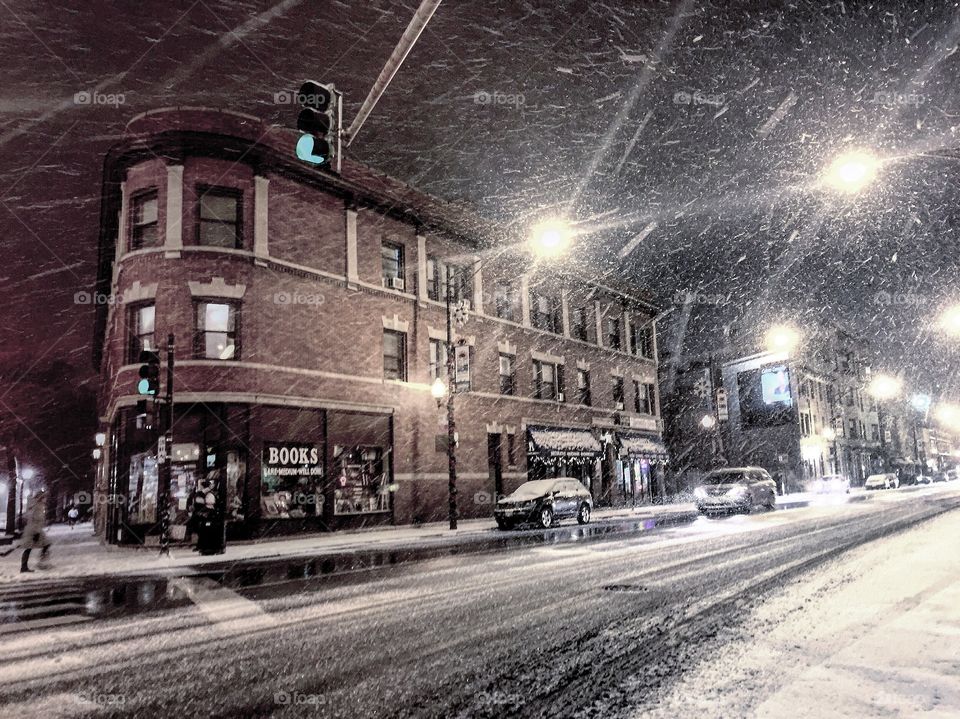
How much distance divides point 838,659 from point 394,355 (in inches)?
810

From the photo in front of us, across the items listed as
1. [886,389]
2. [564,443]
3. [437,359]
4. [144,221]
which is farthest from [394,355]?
[886,389]

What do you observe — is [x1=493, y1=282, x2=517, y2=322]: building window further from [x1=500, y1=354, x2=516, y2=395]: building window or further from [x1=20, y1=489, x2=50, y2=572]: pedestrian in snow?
[x1=20, y1=489, x2=50, y2=572]: pedestrian in snow

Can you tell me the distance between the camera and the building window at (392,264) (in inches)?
975

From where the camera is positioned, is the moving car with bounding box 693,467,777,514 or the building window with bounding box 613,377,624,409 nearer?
the moving car with bounding box 693,467,777,514

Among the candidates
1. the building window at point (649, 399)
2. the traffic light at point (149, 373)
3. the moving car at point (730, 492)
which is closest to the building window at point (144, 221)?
the traffic light at point (149, 373)

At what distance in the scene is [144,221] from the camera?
67.5ft

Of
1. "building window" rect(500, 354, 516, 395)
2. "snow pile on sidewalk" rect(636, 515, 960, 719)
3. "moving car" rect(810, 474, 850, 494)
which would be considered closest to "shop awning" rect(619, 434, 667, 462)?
"building window" rect(500, 354, 516, 395)

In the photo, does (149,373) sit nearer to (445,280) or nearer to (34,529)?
(34,529)

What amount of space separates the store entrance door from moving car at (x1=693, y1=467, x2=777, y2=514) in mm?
8126

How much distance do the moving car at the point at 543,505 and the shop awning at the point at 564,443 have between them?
6097 mm

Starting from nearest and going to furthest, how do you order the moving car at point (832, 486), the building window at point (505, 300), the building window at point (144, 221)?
the building window at point (144, 221), the building window at point (505, 300), the moving car at point (832, 486)

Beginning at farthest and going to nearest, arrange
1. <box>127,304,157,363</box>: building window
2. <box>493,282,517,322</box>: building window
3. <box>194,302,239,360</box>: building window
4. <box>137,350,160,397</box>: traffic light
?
<box>493,282,517,322</box>: building window → <box>127,304,157,363</box>: building window → <box>194,302,239,360</box>: building window → <box>137,350,160,397</box>: traffic light

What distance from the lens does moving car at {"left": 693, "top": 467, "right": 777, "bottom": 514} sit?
79.3ft

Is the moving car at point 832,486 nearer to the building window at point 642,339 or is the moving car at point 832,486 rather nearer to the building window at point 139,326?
the building window at point 642,339
